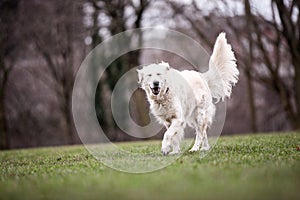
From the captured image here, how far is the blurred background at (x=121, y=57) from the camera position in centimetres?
1802

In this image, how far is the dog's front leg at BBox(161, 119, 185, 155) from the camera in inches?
258

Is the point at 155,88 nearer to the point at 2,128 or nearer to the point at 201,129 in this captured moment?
the point at 201,129

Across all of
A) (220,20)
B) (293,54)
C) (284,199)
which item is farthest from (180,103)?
(220,20)

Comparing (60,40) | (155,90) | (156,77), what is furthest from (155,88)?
(60,40)

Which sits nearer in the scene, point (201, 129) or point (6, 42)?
point (201, 129)

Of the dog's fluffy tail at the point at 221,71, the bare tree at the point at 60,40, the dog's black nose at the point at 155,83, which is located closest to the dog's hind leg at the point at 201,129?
the dog's fluffy tail at the point at 221,71

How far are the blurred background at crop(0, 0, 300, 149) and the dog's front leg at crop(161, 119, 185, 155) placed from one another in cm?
978

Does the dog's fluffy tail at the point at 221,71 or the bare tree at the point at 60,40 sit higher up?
the bare tree at the point at 60,40

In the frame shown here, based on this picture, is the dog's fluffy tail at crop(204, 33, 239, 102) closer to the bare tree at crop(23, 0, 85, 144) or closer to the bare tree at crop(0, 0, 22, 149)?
the bare tree at crop(23, 0, 85, 144)

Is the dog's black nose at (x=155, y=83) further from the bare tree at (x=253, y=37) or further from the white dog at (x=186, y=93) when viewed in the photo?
the bare tree at (x=253, y=37)

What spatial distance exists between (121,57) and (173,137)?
48.4ft

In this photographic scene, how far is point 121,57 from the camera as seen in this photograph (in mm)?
21062

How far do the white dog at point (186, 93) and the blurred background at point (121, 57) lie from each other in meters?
7.63

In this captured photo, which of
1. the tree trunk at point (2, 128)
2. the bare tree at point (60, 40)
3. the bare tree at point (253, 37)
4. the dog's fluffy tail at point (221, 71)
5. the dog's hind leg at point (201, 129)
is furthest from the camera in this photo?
the bare tree at point (60, 40)
